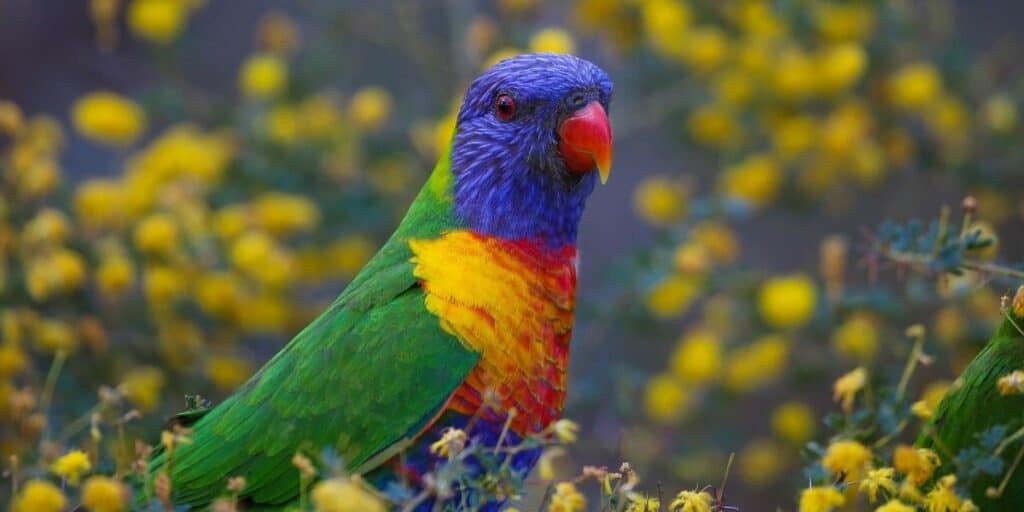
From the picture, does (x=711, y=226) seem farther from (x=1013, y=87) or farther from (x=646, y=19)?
(x=1013, y=87)

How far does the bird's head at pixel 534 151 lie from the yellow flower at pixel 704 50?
136 centimetres

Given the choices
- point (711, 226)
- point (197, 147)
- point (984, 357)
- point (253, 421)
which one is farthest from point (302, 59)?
point (984, 357)

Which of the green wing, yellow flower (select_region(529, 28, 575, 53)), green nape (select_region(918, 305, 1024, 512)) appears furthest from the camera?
yellow flower (select_region(529, 28, 575, 53))

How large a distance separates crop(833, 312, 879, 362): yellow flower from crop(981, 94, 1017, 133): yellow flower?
2.31 ft

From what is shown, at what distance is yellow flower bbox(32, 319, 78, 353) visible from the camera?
3.06 m

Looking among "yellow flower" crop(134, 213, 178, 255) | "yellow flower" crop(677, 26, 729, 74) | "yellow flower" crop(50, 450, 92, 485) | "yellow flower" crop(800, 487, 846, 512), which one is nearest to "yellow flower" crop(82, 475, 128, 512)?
"yellow flower" crop(50, 450, 92, 485)

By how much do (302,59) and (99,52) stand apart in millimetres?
1657

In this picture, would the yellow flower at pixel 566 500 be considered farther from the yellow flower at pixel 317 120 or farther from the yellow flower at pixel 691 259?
the yellow flower at pixel 317 120

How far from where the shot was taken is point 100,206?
3.34 meters

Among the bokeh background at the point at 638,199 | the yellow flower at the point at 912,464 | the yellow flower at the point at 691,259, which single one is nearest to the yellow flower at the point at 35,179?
the bokeh background at the point at 638,199

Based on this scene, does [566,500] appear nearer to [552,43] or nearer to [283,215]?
[552,43]

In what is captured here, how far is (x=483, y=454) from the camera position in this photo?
161 centimetres

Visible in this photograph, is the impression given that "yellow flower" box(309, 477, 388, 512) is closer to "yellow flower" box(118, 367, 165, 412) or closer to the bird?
the bird

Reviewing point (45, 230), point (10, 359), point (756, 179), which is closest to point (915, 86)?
point (756, 179)
